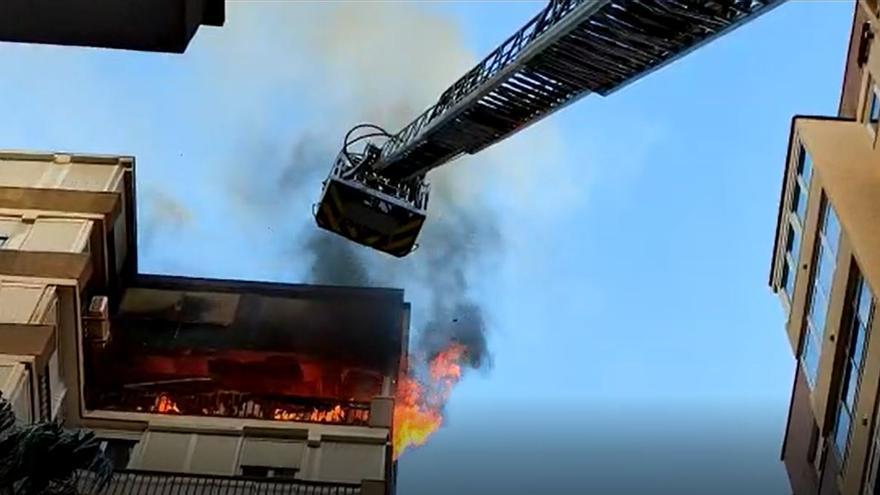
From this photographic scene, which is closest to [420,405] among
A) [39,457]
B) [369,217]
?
[369,217]

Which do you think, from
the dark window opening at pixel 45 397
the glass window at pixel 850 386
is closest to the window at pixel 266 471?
the dark window opening at pixel 45 397

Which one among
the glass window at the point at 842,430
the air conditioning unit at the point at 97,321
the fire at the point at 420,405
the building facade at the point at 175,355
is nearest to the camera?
the glass window at the point at 842,430

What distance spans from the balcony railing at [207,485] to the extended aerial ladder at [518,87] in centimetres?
757

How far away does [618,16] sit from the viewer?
50.8 feet

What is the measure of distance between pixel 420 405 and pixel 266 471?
1585 centimetres

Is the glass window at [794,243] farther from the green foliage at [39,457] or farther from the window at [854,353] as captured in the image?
the green foliage at [39,457]

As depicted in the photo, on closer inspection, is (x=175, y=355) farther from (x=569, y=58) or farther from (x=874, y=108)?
(x=874, y=108)

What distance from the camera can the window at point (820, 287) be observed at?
19703 millimetres

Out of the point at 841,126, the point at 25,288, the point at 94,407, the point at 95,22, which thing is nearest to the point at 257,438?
the point at 94,407

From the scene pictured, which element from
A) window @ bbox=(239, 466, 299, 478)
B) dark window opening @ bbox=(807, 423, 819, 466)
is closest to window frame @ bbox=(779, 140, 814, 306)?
dark window opening @ bbox=(807, 423, 819, 466)

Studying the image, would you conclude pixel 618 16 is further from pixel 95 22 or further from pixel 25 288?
pixel 25 288

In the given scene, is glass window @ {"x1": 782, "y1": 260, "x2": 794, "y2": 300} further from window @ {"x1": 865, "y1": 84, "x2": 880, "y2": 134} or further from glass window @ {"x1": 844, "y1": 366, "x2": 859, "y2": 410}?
window @ {"x1": 865, "y1": 84, "x2": 880, "y2": 134}

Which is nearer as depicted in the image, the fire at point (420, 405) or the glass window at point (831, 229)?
the glass window at point (831, 229)

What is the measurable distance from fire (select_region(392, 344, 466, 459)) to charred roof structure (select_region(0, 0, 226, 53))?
19103 mm
